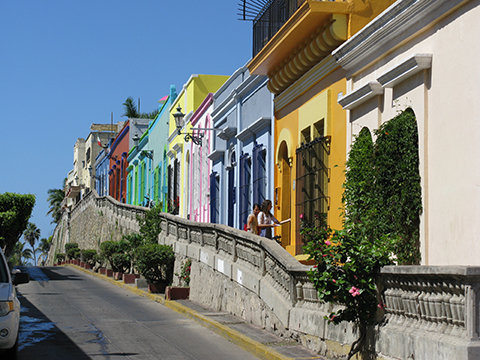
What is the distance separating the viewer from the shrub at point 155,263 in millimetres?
19750

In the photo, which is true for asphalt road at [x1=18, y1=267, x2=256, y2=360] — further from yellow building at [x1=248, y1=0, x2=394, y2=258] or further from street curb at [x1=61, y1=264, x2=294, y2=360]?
yellow building at [x1=248, y1=0, x2=394, y2=258]

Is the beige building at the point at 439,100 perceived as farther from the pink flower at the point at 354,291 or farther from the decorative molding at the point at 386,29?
the pink flower at the point at 354,291

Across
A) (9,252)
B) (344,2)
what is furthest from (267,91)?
(9,252)

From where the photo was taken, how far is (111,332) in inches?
492

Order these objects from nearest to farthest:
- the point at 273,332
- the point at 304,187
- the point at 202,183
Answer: the point at 273,332 < the point at 304,187 < the point at 202,183

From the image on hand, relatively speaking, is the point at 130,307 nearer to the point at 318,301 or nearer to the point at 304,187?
the point at 304,187

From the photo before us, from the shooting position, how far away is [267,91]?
19266mm

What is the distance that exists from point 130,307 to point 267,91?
6910 millimetres

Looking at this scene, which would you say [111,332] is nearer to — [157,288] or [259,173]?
[157,288]

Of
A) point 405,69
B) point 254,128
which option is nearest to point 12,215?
point 254,128

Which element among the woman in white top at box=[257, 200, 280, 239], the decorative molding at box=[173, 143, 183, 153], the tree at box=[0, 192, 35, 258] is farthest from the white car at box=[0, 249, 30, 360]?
the tree at box=[0, 192, 35, 258]

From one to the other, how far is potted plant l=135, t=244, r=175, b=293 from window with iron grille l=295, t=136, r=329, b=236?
5187mm

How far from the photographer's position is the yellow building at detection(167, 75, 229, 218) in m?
29.1

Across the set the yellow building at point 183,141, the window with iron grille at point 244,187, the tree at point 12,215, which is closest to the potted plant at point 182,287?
the window with iron grille at point 244,187
